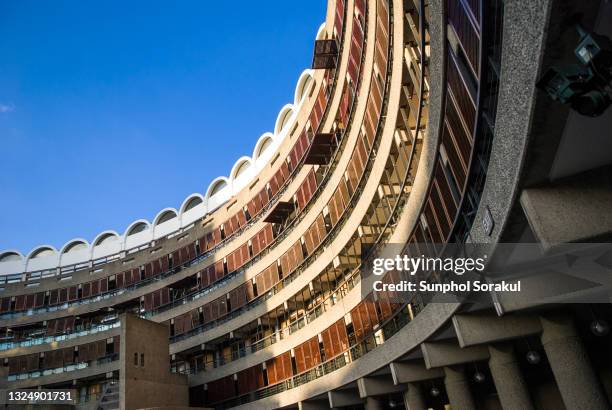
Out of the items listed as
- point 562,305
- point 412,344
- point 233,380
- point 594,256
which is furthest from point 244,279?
point 594,256

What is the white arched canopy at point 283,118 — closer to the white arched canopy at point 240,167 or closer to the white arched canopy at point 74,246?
the white arched canopy at point 240,167

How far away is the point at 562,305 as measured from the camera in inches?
467

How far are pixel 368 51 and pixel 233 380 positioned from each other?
21995 millimetres

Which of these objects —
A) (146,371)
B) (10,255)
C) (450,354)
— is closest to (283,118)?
(146,371)

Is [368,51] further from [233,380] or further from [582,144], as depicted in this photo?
[233,380]

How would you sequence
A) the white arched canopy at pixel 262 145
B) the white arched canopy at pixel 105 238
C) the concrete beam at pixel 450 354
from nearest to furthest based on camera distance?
the concrete beam at pixel 450 354 < the white arched canopy at pixel 262 145 < the white arched canopy at pixel 105 238

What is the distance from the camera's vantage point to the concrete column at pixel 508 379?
42.7 feet

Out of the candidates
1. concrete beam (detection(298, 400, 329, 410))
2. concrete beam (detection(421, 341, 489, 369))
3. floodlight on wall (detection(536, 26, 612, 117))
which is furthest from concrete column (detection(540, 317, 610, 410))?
concrete beam (detection(298, 400, 329, 410))

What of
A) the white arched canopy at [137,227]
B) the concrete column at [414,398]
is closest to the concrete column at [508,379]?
the concrete column at [414,398]

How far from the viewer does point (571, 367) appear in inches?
439

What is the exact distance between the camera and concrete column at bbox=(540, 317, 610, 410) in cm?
1052

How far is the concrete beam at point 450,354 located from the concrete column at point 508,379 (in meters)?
1.37

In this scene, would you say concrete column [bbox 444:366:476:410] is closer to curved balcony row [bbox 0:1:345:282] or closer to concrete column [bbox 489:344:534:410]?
concrete column [bbox 489:344:534:410]

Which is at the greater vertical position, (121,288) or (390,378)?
(121,288)
